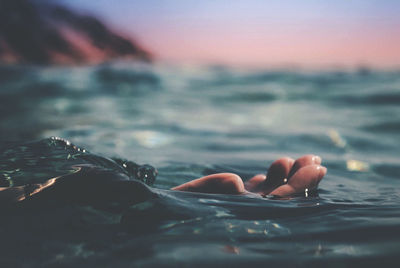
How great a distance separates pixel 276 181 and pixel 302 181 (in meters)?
0.27

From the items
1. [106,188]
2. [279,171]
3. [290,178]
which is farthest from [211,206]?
[279,171]

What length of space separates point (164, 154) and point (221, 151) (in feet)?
2.85

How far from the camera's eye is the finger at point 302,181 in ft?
8.21

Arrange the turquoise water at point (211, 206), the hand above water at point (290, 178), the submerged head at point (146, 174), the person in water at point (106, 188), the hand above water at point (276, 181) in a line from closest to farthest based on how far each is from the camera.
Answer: the turquoise water at point (211, 206) → the person in water at point (106, 188) → the hand above water at point (276, 181) → the hand above water at point (290, 178) → the submerged head at point (146, 174)

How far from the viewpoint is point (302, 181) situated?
2.56m

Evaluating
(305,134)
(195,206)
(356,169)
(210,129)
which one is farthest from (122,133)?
(195,206)

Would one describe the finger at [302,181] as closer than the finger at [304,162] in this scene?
Yes

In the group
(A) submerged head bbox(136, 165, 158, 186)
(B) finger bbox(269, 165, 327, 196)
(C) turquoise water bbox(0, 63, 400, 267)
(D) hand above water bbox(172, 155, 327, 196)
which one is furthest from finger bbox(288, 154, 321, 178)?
(A) submerged head bbox(136, 165, 158, 186)

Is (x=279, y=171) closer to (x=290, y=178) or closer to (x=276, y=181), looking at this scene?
(x=276, y=181)

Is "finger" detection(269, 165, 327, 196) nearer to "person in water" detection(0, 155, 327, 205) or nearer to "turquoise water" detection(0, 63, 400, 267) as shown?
"person in water" detection(0, 155, 327, 205)

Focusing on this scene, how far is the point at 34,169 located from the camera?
232 centimetres

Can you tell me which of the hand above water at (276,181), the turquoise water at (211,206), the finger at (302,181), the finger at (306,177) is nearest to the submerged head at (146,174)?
the turquoise water at (211,206)

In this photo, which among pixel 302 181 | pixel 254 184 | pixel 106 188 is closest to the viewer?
pixel 106 188

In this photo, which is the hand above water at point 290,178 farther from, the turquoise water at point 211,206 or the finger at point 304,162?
the turquoise water at point 211,206
